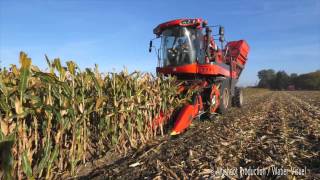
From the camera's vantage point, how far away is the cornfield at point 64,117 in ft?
11.9

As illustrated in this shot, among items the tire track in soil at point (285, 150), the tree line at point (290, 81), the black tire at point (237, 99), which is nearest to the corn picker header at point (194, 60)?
the tire track in soil at point (285, 150)

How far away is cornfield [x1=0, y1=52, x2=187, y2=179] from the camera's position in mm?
3625

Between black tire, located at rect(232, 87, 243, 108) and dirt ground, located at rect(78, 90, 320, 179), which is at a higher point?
black tire, located at rect(232, 87, 243, 108)

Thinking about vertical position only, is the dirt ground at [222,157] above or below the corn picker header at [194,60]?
below

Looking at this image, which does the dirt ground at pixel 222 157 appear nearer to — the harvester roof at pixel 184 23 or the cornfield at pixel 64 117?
the cornfield at pixel 64 117

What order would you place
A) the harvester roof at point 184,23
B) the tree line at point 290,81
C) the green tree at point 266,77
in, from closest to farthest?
1. the harvester roof at point 184,23
2. the tree line at point 290,81
3. the green tree at point 266,77

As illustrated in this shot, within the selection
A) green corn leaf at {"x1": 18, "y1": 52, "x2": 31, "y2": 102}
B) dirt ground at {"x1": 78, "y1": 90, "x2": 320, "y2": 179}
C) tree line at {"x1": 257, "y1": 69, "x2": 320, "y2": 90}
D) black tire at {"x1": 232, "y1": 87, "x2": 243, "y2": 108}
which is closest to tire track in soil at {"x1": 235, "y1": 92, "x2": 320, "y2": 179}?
dirt ground at {"x1": 78, "y1": 90, "x2": 320, "y2": 179}

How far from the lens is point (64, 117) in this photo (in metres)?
4.32

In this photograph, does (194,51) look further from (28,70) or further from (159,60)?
(28,70)

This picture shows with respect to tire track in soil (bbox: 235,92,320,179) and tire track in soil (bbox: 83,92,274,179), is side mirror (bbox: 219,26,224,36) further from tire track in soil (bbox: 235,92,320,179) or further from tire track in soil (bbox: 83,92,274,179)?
tire track in soil (bbox: 83,92,274,179)

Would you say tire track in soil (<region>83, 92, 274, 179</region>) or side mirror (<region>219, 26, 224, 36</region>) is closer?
tire track in soil (<region>83, 92, 274, 179</region>)

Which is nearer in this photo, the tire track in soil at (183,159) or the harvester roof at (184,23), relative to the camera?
the tire track in soil at (183,159)

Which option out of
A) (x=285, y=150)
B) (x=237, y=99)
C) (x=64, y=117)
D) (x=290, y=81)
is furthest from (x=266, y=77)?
(x=64, y=117)

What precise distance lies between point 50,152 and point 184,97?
4.40 m
